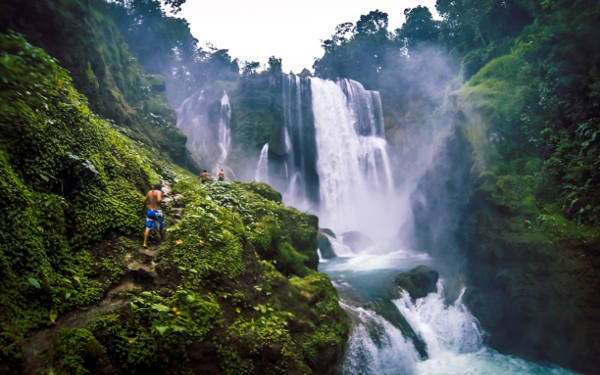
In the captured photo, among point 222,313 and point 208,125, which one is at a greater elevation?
point 208,125

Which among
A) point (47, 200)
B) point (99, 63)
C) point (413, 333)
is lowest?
point (413, 333)

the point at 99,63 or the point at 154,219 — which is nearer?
the point at 154,219

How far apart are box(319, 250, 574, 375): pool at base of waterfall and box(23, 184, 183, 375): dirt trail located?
4.30 metres

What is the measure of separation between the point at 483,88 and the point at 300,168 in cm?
1729

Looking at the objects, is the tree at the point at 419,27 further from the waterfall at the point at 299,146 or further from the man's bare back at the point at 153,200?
the man's bare back at the point at 153,200

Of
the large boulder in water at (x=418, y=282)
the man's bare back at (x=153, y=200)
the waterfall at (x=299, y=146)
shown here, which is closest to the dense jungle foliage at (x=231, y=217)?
the man's bare back at (x=153, y=200)

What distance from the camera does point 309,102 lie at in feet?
91.5

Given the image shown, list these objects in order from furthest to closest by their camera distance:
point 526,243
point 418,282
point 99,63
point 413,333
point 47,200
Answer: point 99,63, point 418,282, point 526,243, point 413,333, point 47,200

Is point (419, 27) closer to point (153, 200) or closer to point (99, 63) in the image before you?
point (99, 63)

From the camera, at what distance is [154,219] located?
4035mm

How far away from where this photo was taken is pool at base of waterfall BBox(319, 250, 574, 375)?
627cm

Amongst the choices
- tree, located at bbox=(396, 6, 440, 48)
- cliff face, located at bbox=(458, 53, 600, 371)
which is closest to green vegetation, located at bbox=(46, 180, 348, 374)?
cliff face, located at bbox=(458, 53, 600, 371)

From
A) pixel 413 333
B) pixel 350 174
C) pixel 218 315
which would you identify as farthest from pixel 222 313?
pixel 350 174

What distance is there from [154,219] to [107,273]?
1.06 meters
